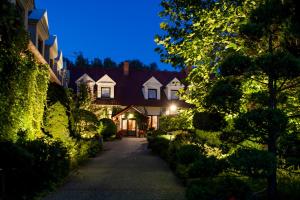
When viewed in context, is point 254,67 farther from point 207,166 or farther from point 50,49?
point 50,49

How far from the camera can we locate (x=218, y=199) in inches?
262

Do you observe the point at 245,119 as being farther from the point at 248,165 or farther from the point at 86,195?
the point at 86,195

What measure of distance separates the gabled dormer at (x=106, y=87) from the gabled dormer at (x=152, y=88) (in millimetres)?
3621

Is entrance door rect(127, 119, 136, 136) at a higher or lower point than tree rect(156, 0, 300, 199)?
lower

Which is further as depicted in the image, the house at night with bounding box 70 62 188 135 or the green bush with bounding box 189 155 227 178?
the house at night with bounding box 70 62 188 135

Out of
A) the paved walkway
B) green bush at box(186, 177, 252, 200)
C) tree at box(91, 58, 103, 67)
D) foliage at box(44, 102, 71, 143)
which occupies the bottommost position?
the paved walkway

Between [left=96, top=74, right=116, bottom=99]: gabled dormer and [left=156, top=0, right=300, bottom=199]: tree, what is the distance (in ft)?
93.5

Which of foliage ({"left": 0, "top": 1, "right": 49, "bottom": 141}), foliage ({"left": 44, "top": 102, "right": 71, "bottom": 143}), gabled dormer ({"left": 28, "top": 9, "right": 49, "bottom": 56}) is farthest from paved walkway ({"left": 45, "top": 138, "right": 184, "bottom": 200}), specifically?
gabled dormer ({"left": 28, "top": 9, "right": 49, "bottom": 56})

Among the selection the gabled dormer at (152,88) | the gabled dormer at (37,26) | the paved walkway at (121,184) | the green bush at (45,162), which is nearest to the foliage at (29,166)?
the green bush at (45,162)

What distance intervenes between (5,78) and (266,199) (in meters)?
7.40

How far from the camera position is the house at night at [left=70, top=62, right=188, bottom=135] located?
1510 inches

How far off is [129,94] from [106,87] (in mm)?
2667

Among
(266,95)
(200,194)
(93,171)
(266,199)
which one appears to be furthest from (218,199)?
(93,171)

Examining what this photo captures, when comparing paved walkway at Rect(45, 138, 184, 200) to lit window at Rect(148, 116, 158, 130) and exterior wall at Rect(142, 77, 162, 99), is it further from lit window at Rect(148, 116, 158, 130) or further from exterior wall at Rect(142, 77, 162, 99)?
exterior wall at Rect(142, 77, 162, 99)
